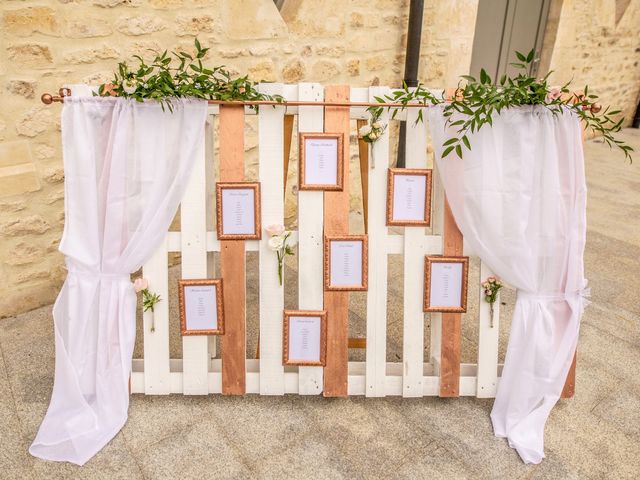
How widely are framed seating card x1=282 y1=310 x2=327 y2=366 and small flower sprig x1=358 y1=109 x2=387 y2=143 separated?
2.44 feet

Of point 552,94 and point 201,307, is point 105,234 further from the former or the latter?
point 552,94

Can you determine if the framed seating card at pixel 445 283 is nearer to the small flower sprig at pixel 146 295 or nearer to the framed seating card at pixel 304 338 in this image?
the framed seating card at pixel 304 338

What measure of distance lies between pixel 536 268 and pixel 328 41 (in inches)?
99.0

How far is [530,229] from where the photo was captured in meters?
2.21

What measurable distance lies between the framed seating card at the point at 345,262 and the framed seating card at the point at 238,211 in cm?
30

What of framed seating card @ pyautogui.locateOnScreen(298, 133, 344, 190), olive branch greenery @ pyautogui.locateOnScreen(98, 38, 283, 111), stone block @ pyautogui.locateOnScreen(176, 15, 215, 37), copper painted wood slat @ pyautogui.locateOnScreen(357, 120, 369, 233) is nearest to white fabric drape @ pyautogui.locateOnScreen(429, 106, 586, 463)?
copper painted wood slat @ pyautogui.locateOnScreen(357, 120, 369, 233)

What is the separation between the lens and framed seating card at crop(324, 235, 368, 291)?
7.52 ft

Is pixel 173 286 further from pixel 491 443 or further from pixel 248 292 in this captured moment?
pixel 491 443

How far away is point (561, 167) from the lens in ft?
7.23

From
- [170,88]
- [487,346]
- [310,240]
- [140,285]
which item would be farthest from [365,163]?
[140,285]

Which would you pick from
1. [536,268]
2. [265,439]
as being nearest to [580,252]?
[536,268]

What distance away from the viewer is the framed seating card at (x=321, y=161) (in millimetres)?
2215

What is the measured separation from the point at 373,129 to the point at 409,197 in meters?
0.31

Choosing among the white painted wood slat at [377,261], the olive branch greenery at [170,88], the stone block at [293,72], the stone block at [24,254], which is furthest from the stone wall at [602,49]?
the stone block at [24,254]
